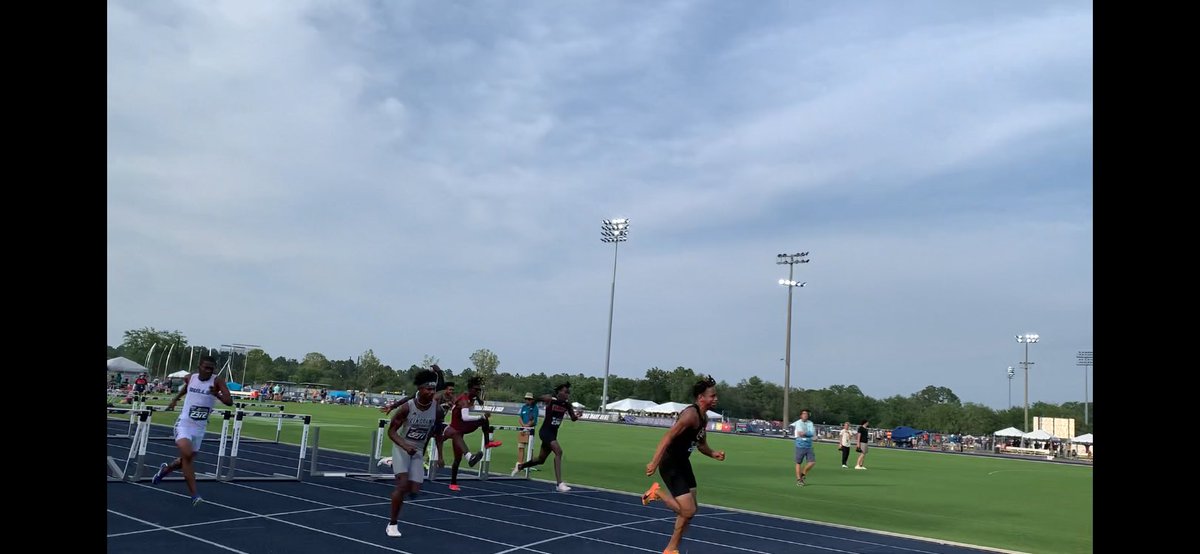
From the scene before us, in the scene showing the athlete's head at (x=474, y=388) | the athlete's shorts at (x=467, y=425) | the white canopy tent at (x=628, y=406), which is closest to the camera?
the athlete's shorts at (x=467, y=425)

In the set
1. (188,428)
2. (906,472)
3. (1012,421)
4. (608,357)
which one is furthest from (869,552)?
(1012,421)

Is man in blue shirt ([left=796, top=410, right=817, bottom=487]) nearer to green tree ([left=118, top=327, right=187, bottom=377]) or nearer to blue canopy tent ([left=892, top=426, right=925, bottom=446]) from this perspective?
blue canopy tent ([left=892, top=426, right=925, bottom=446])

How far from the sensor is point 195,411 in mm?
11820

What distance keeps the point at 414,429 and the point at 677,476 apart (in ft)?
13.4

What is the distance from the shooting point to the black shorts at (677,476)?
9430 mm

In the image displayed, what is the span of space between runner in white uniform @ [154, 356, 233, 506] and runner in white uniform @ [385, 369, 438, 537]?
2531 millimetres

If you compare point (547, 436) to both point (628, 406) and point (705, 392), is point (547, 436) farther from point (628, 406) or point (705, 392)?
point (628, 406)

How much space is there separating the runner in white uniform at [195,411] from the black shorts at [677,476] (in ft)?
21.1

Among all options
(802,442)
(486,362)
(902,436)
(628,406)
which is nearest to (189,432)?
(802,442)

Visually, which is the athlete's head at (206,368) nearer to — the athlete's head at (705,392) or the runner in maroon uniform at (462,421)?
the runner in maroon uniform at (462,421)

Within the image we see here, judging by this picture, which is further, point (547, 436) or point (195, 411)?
point (547, 436)

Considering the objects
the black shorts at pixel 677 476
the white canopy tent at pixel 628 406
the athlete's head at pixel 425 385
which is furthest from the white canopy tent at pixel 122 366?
the white canopy tent at pixel 628 406
